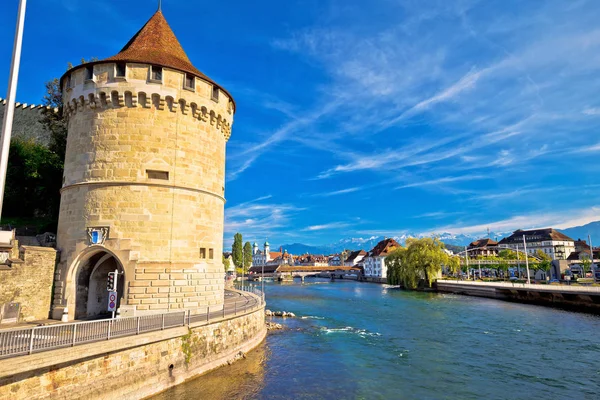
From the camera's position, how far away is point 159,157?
18.5m

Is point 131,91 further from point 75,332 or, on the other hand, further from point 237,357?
point 237,357

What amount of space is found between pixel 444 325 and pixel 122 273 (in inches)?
964

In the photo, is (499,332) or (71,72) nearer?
(71,72)

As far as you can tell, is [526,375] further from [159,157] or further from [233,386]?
[159,157]

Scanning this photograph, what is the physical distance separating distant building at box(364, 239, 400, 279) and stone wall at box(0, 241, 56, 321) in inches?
4099

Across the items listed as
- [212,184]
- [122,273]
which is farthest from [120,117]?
[122,273]

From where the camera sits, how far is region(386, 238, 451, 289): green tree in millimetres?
61094

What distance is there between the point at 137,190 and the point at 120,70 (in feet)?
20.4

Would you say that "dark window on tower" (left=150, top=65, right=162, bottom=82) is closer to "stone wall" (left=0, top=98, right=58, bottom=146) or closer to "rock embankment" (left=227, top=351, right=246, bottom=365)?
"rock embankment" (left=227, top=351, right=246, bottom=365)

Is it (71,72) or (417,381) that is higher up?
(71,72)

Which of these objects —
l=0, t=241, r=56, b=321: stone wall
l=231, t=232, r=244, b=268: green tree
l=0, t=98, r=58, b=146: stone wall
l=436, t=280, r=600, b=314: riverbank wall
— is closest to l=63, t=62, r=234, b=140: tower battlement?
l=0, t=241, r=56, b=321: stone wall

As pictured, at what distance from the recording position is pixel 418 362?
1919 cm

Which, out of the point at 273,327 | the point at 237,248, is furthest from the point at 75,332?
the point at 237,248

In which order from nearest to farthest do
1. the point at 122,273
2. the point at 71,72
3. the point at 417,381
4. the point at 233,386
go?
1. the point at 233,386
2. the point at 417,381
3. the point at 122,273
4. the point at 71,72
